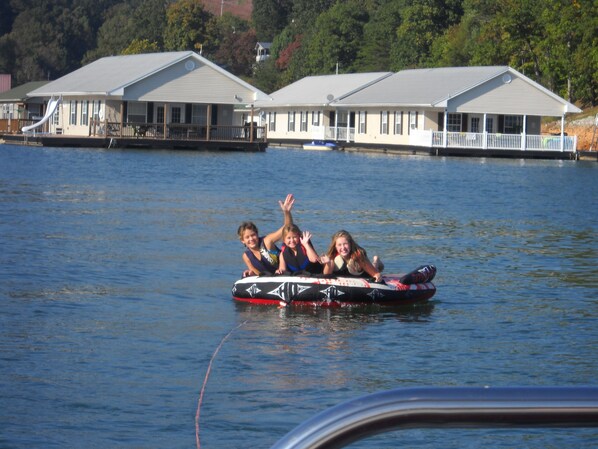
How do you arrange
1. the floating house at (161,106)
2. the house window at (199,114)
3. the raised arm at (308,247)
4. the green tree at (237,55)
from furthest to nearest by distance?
the green tree at (237,55) → the house window at (199,114) → the floating house at (161,106) → the raised arm at (308,247)

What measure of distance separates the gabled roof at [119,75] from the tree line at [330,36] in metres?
21.3

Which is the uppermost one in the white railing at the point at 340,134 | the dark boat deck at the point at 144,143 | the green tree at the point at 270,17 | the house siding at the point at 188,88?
the green tree at the point at 270,17

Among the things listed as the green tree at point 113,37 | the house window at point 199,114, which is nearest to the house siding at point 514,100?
the house window at point 199,114

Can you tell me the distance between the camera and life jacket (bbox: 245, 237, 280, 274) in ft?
52.7

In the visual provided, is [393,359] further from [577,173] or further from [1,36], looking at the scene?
[1,36]

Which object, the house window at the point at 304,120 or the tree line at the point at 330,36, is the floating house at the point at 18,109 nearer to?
the house window at the point at 304,120

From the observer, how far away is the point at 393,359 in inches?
501

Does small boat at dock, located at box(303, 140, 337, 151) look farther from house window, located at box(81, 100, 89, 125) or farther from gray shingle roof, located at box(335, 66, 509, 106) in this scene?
house window, located at box(81, 100, 89, 125)

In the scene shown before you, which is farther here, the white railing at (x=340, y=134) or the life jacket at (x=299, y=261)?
the white railing at (x=340, y=134)

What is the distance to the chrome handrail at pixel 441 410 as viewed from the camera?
2.29 metres

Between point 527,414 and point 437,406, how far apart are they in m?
0.19

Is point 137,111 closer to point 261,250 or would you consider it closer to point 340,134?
point 340,134

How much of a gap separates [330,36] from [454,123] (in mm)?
47284

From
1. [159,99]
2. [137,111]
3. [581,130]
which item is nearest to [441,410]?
[159,99]
